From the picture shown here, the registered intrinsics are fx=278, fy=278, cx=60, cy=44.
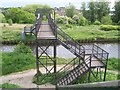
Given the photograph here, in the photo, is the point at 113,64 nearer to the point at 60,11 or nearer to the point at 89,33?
the point at 89,33

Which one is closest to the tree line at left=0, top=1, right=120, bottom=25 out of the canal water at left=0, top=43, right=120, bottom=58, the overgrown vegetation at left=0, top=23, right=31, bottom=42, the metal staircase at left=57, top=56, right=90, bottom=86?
the overgrown vegetation at left=0, top=23, right=31, bottom=42

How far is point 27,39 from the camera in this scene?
14.4 metres

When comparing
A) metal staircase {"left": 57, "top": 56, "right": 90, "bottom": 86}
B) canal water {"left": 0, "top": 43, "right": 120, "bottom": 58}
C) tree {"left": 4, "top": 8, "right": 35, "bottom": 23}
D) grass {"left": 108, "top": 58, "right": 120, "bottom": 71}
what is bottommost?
canal water {"left": 0, "top": 43, "right": 120, "bottom": 58}

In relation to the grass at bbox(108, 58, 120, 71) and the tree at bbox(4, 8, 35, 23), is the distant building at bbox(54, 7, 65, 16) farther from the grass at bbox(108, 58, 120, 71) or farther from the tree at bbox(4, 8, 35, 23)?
the grass at bbox(108, 58, 120, 71)

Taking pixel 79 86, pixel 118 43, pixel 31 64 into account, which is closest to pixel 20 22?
pixel 118 43

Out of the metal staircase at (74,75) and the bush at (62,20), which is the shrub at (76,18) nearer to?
the bush at (62,20)

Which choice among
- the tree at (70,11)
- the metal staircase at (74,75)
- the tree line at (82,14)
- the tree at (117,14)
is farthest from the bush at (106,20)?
the metal staircase at (74,75)

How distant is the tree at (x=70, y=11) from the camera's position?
22062 mm

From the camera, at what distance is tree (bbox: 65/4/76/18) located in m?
22.1

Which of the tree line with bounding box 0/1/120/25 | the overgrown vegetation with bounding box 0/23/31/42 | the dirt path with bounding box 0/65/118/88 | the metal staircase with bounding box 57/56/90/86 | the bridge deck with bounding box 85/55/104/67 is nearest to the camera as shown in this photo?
the metal staircase with bounding box 57/56/90/86

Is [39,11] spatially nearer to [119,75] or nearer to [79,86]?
[119,75]

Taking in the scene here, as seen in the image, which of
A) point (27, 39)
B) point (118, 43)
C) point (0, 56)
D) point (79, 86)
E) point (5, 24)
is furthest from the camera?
point (5, 24)

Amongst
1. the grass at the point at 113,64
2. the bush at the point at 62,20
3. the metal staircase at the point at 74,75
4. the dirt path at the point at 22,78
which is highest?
the bush at the point at 62,20

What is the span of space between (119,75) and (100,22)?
1364cm
